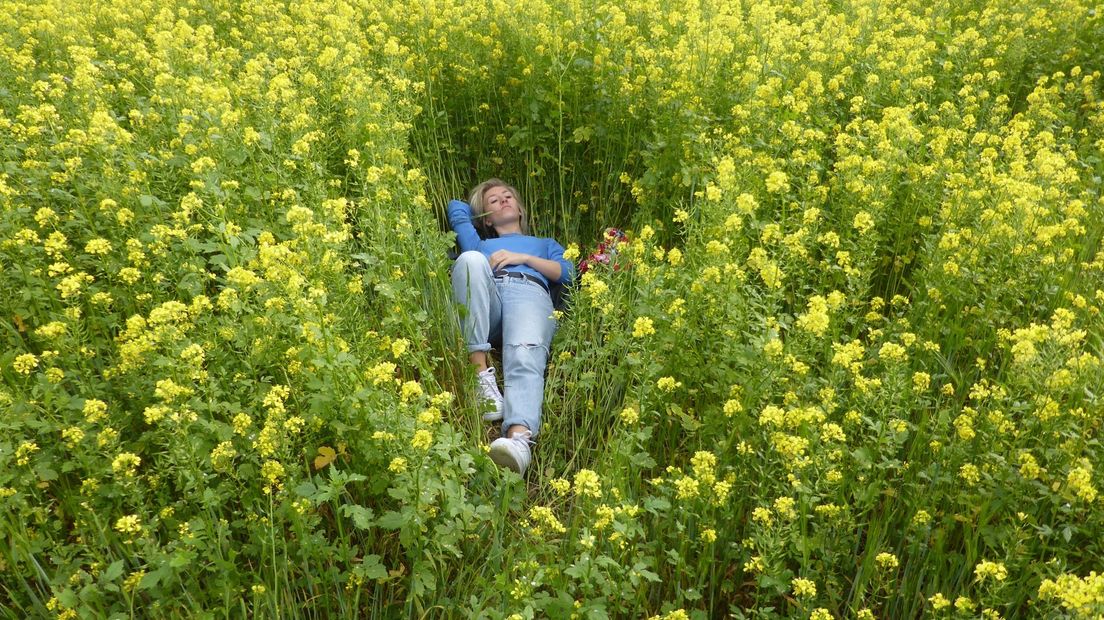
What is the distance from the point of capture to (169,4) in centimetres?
627

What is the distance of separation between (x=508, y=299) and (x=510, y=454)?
1.26 metres

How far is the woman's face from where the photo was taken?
5.12 meters

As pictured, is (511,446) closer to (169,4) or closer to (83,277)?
(83,277)

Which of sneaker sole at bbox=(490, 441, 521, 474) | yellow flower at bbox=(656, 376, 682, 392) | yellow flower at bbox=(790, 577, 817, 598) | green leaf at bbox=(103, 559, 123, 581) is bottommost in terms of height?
yellow flower at bbox=(790, 577, 817, 598)

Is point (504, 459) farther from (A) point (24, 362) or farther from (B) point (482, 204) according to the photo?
(B) point (482, 204)

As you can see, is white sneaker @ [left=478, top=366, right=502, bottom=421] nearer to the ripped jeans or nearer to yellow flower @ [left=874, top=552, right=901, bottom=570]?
the ripped jeans

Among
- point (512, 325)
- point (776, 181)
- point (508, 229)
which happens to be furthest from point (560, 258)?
point (776, 181)

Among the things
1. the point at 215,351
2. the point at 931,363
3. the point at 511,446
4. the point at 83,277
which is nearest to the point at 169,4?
the point at 83,277

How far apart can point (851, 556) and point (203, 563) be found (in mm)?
2233

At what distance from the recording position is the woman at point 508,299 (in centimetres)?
370

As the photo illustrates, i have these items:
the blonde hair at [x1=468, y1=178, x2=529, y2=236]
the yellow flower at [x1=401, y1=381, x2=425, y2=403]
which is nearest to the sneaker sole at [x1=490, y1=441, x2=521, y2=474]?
the yellow flower at [x1=401, y1=381, x2=425, y2=403]

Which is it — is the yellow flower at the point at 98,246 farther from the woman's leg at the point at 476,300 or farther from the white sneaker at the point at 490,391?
the white sneaker at the point at 490,391

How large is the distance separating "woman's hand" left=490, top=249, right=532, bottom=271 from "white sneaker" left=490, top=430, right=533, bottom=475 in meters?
1.43

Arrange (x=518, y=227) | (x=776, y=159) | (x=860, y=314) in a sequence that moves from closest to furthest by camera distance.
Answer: (x=860, y=314) → (x=776, y=159) → (x=518, y=227)
